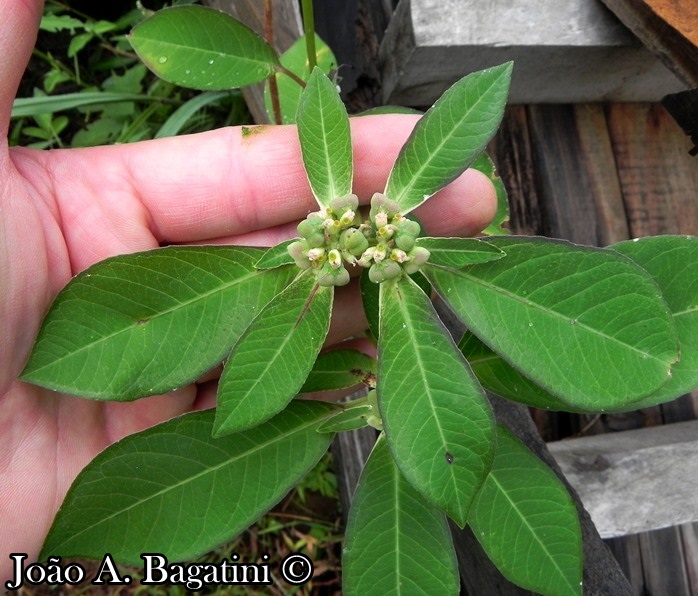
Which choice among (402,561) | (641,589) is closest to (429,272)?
(402,561)

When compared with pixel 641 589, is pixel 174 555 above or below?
above

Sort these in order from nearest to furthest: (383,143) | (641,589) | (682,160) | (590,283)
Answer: (590,283) < (383,143) < (641,589) < (682,160)

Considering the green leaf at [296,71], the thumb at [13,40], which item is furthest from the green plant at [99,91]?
the thumb at [13,40]

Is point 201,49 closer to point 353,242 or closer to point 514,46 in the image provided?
point 353,242

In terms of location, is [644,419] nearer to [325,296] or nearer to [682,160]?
[682,160]

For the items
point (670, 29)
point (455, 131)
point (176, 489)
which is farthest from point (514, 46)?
point (176, 489)

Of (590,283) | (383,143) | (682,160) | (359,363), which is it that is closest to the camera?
(590,283)

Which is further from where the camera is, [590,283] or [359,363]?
[359,363]
